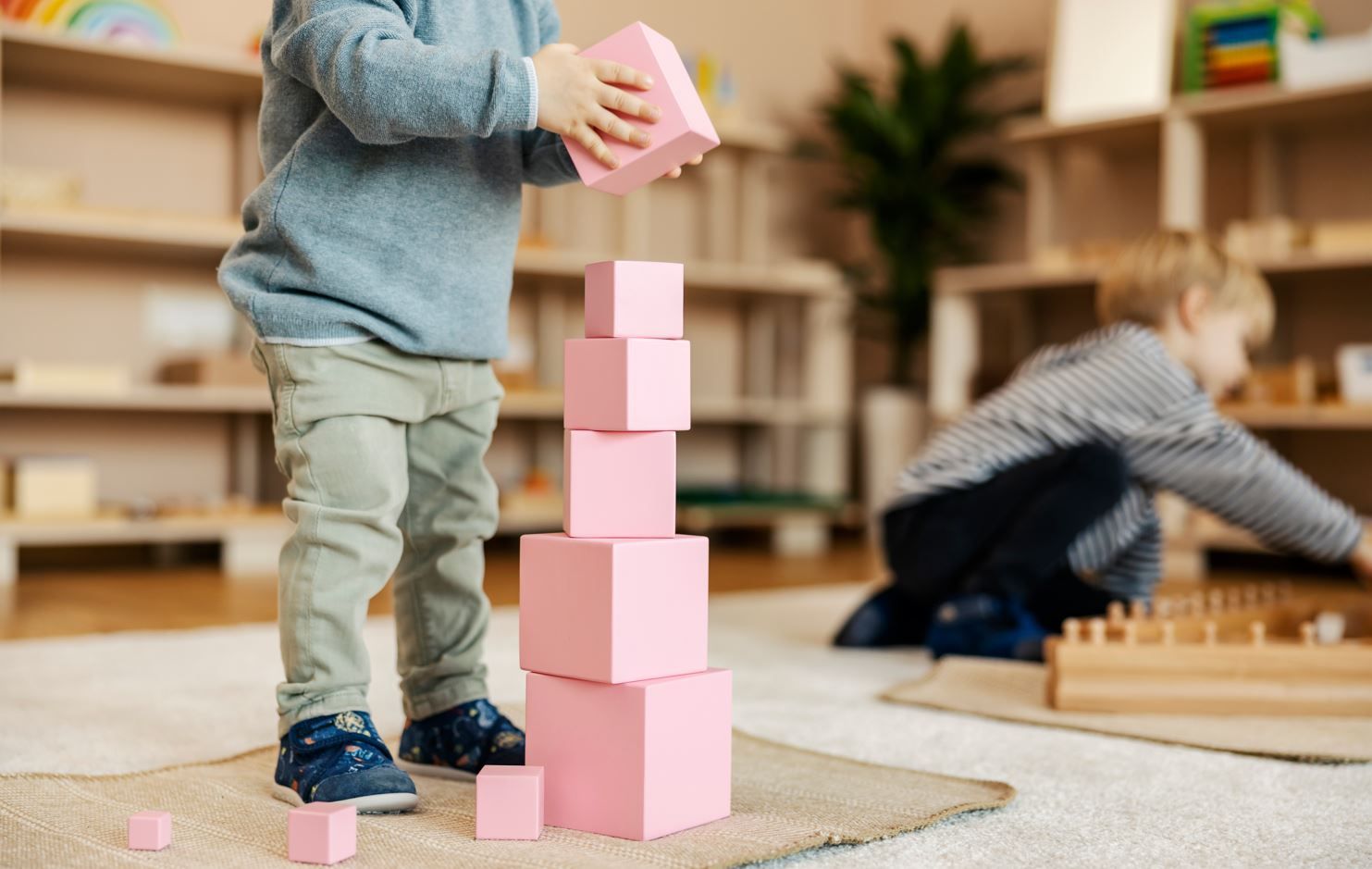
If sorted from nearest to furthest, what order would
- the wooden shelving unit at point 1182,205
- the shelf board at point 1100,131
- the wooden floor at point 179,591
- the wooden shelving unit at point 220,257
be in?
the wooden floor at point 179,591 → the wooden shelving unit at point 220,257 → the wooden shelving unit at point 1182,205 → the shelf board at point 1100,131

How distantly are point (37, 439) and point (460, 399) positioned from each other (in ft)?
7.26

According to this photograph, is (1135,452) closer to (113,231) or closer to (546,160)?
(546,160)

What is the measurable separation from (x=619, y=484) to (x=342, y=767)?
267 millimetres

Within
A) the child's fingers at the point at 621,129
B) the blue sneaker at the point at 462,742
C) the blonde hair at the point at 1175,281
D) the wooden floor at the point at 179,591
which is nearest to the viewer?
the child's fingers at the point at 621,129

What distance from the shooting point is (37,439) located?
2.95 metres

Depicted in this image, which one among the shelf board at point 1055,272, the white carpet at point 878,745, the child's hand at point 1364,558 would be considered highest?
the shelf board at point 1055,272

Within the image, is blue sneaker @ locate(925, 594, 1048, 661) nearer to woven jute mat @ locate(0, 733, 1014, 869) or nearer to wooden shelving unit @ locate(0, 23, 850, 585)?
woven jute mat @ locate(0, 733, 1014, 869)

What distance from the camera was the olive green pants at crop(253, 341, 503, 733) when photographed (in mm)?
992

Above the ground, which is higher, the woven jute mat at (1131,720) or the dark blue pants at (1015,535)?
the dark blue pants at (1015,535)

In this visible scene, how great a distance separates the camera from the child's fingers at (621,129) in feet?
3.00

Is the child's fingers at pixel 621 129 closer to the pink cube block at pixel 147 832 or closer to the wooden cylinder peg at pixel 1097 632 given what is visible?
the pink cube block at pixel 147 832

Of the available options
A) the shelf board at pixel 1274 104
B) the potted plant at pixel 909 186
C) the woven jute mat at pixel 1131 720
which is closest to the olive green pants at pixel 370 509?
the woven jute mat at pixel 1131 720

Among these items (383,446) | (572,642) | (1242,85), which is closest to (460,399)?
(383,446)

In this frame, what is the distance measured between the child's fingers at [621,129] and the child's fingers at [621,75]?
0.02 meters
